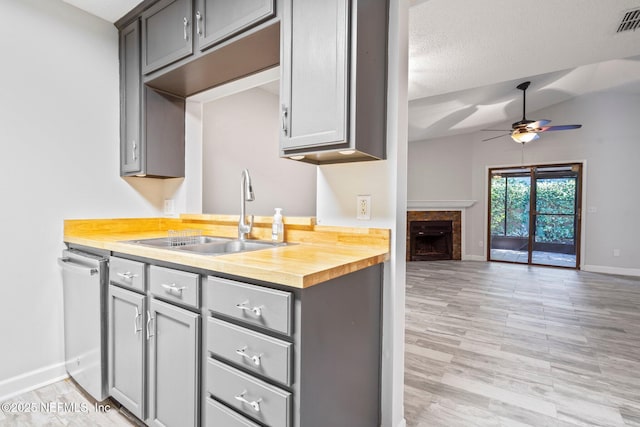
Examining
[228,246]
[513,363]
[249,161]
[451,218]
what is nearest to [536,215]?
[451,218]

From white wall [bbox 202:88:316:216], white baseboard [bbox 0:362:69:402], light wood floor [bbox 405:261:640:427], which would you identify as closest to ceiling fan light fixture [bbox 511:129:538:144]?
light wood floor [bbox 405:261:640:427]

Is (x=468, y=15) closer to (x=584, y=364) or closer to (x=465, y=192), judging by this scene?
(x=584, y=364)

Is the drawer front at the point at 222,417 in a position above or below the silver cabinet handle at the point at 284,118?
below

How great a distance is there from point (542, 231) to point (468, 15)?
18.4 feet

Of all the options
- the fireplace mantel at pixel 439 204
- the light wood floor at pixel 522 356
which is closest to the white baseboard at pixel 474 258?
the fireplace mantel at pixel 439 204

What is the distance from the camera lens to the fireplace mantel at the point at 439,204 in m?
6.76

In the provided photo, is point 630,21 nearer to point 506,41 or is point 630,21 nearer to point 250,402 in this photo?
point 506,41

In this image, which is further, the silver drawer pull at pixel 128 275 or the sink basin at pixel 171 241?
the sink basin at pixel 171 241

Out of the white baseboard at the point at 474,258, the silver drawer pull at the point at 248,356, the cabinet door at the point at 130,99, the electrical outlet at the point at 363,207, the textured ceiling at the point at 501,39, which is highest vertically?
the textured ceiling at the point at 501,39

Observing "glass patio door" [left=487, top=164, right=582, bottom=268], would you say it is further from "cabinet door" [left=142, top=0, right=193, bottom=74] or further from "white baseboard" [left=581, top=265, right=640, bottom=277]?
"cabinet door" [left=142, top=0, right=193, bottom=74]

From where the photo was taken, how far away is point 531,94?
16.9 feet

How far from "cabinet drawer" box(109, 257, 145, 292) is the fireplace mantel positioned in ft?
19.6

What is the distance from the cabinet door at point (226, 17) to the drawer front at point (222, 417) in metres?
1.58

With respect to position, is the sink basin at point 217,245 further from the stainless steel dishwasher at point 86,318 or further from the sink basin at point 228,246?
the stainless steel dishwasher at point 86,318
